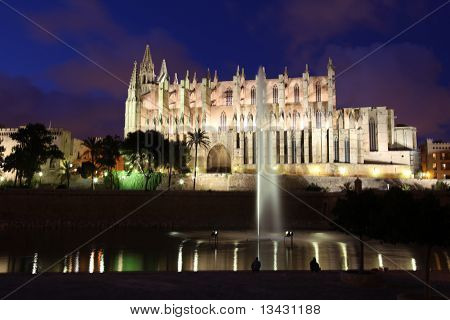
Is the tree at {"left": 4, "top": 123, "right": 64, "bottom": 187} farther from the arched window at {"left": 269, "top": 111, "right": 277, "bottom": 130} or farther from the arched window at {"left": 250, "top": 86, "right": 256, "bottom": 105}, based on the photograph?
the arched window at {"left": 250, "top": 86, "right": 256, "bottom": 105}

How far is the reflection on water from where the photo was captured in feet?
56.9

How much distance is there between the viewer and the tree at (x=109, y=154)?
45344 millimetres

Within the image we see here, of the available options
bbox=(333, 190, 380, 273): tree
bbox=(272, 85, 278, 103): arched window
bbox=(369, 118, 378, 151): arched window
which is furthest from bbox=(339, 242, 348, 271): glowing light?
bbox=(272, 85, 278, 103): arched window

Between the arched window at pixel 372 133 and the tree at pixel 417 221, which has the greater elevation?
the arched window at pixel 372 133

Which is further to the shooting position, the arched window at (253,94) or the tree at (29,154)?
the arched window at (253,94)

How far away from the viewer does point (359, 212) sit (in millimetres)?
11266

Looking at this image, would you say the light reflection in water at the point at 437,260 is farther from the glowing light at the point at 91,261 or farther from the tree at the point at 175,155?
the tree at the point at 175,155

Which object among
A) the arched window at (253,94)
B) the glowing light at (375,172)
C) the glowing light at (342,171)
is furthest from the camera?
the arched window at (253,94)

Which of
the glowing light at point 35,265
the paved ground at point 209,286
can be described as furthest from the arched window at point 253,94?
the paved ground at point 209,286

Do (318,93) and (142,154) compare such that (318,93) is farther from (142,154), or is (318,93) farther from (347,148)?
(142,154)

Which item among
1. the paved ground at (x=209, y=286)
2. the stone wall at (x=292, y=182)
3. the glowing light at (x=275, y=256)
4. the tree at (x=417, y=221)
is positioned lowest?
the glowing light at (x=275, y=256)

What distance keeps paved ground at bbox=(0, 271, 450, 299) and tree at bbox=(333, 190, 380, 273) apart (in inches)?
49.0

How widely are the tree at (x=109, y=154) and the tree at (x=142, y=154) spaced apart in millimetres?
791

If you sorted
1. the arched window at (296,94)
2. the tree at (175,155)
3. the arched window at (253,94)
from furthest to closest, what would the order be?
the arched window at (253,94) < the arched window at (296,94) < the tree at (175,155)
